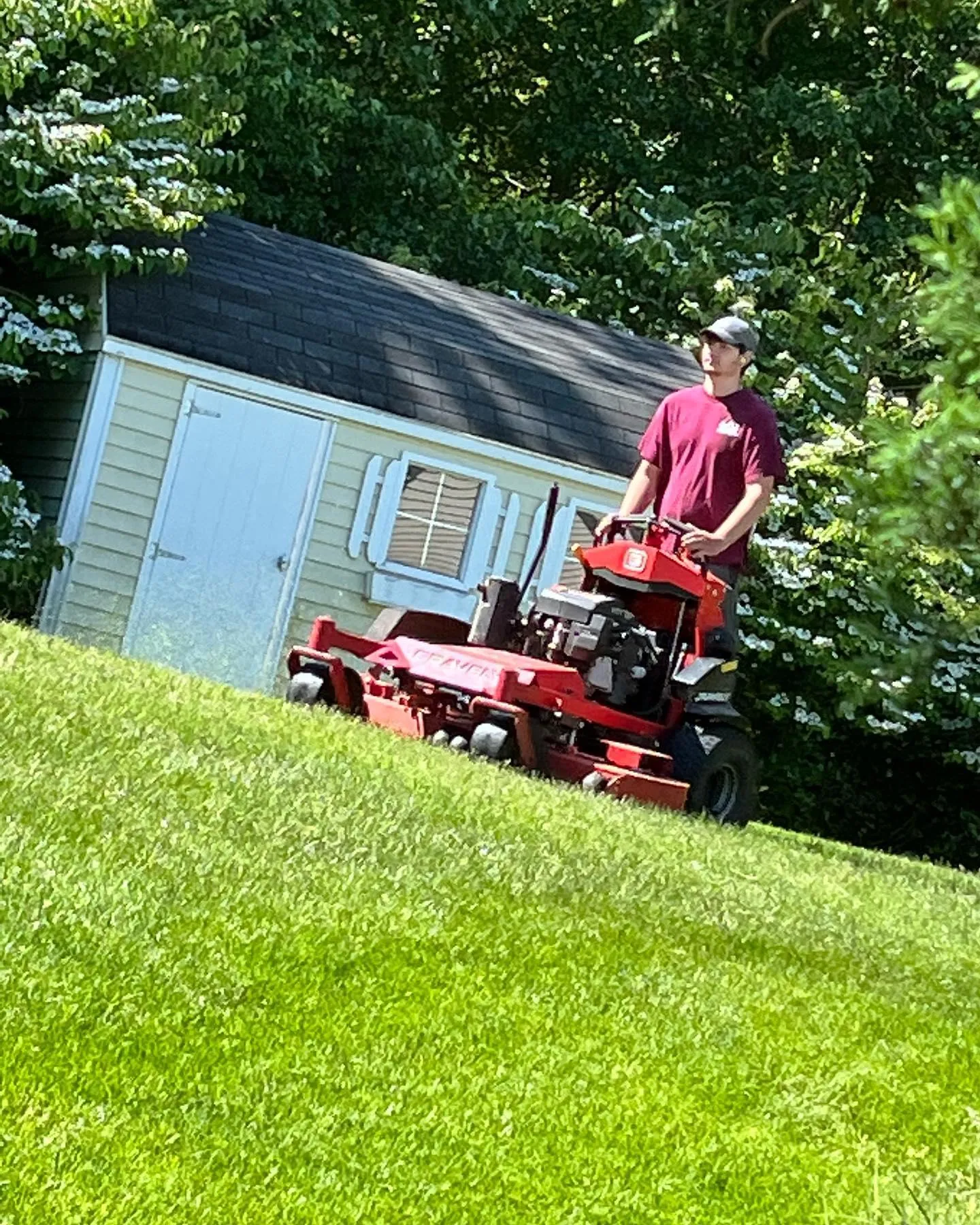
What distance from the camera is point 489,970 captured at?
4938 mm

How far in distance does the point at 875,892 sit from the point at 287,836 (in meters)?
3.30

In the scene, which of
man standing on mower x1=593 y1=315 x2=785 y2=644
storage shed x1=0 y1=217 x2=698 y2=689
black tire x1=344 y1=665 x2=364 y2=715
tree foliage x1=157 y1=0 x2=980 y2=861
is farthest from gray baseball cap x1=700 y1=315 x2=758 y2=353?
storage shed x1=0 y1=217 x2=698 y2=689

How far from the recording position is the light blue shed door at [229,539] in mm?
15133

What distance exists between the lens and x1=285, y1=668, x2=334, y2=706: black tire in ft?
35.0

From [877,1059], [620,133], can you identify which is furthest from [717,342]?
[620,133]

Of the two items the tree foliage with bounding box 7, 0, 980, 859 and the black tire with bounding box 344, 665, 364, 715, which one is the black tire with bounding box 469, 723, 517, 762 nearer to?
the black tire with bounding box 344, 665, 364, 715

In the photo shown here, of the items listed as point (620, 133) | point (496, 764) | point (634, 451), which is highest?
point (620, 133)

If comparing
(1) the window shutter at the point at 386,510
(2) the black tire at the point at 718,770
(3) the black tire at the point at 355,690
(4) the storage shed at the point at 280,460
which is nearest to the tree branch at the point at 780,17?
(2) the black tire at the point at 718,770

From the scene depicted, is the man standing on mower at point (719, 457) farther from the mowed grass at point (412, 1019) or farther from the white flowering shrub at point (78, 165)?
the white flowering shrub at point (78, 165)

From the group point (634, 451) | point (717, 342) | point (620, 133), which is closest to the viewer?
point (717, 342)

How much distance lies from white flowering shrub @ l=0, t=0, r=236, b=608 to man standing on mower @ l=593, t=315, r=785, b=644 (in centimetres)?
498

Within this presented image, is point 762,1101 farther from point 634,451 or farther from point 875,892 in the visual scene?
point 634,451

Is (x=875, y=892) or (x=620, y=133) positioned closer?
(x=875, y=892)

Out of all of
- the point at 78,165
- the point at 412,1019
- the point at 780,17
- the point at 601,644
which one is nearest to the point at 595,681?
the point at 601,644
